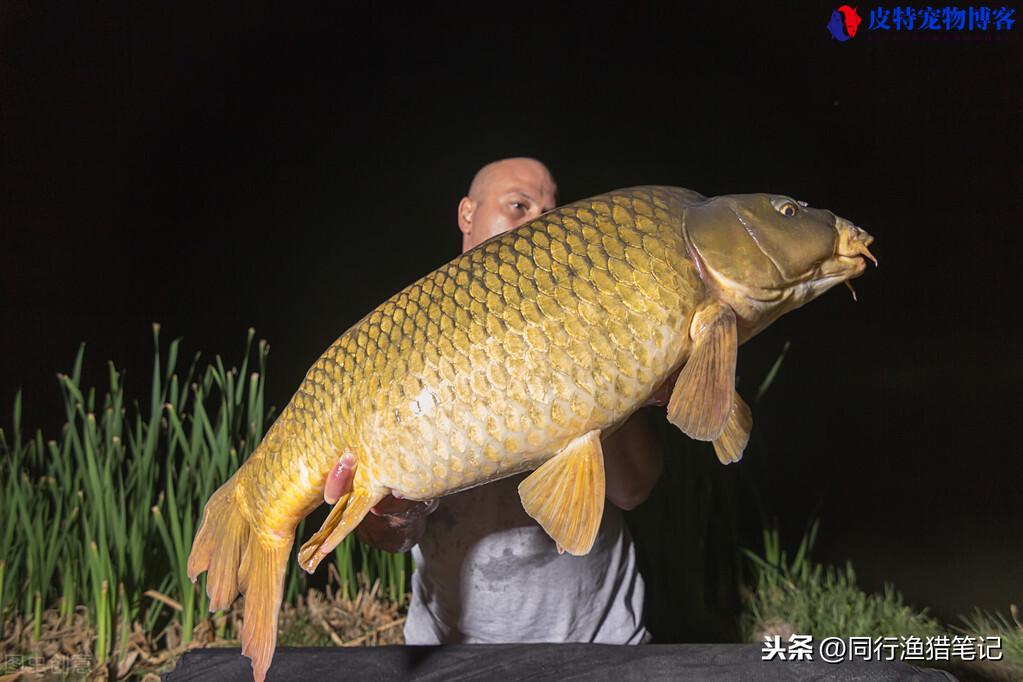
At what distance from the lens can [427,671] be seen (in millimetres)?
1022

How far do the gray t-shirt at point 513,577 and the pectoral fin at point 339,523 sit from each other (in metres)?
0.33

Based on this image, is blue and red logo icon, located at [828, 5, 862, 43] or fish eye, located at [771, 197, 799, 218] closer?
fish eye, located at [771, 197, 799, 218]

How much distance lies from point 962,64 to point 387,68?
1289 millimetres

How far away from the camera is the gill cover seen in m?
0.80

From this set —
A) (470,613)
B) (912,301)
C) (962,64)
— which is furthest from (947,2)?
(470,613)

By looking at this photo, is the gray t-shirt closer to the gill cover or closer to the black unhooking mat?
the black unhooking mat

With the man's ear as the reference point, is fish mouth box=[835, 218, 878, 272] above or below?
below

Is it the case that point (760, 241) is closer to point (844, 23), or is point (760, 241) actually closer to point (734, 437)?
point (734, 437)

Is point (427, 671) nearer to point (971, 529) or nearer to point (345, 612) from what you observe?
point (345, 612)

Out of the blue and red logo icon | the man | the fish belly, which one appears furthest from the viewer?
the blue and red logo icon

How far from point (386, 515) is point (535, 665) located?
27 centimetres

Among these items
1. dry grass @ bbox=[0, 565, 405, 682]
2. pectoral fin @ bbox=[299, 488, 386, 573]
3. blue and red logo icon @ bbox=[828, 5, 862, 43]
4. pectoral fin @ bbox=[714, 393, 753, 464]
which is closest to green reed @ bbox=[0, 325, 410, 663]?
dry grass @ bbox=[0, 565, 405, 682]

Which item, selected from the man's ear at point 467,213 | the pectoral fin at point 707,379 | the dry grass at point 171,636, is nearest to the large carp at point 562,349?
the pectoral fin at point 707,379

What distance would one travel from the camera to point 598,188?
2.05 m
